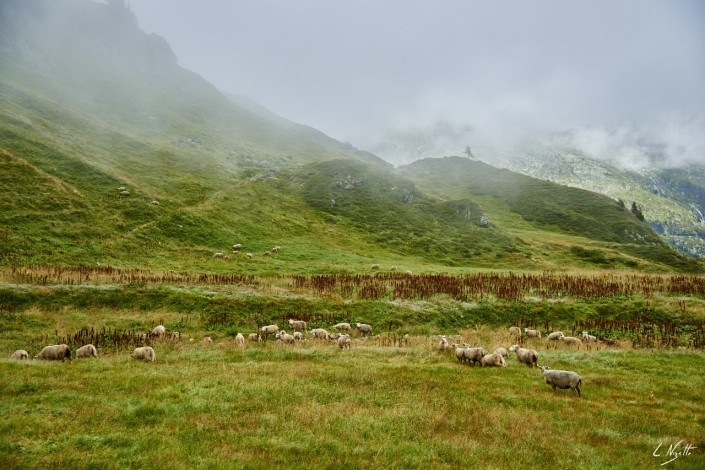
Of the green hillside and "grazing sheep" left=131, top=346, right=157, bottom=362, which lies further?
the green hillside

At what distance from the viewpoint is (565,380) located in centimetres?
1516

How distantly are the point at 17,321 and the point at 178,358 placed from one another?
43.0ft

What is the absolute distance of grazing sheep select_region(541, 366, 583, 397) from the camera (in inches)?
591

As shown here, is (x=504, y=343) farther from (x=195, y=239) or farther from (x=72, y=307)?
(x=195, y=239)

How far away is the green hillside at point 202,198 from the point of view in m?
47.7

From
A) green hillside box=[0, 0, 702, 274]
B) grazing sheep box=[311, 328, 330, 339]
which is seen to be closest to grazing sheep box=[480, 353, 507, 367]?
grazing sheep box=[311, 328, 330, 339]

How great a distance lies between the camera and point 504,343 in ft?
81.6

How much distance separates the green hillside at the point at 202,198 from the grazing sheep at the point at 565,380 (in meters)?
34.6

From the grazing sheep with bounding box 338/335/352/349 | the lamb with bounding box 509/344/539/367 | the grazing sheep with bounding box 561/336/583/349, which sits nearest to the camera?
the lamb with bounding box 509/344/539/367

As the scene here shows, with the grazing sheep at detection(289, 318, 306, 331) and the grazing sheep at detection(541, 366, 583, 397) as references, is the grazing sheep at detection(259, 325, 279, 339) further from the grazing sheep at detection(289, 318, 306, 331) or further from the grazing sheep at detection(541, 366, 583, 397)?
the grazing sheep at detection(541, 366, 583, 397)

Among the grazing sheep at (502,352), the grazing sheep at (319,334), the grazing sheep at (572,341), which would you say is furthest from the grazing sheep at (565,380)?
the grazing sheep at (319,334)

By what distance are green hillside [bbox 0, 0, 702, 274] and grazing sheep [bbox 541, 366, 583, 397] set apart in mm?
34619

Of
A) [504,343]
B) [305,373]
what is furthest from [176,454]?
[504,343]

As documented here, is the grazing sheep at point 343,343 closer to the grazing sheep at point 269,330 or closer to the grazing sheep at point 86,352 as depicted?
the grazing sheep at point 269,330
